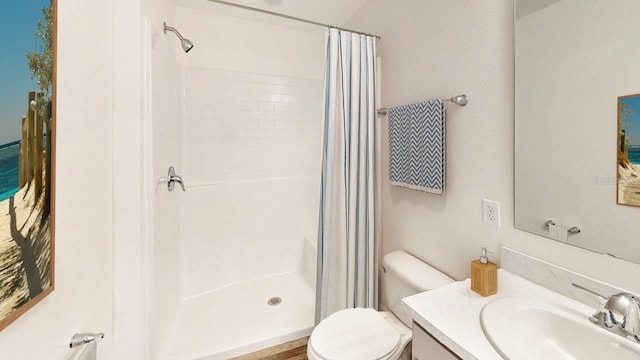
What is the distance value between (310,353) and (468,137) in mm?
1264

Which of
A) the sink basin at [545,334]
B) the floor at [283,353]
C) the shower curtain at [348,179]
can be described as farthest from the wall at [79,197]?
the sink basin at [545,334]

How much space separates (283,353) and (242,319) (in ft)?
1.47

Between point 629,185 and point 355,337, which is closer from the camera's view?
point 629,185

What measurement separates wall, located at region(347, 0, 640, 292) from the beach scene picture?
0.22 m

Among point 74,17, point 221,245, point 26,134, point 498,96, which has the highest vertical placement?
point 74,17

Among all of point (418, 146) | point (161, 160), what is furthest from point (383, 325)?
point (161, 160)

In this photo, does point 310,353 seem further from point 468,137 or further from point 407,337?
point 468,137

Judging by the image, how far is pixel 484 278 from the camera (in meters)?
0.96

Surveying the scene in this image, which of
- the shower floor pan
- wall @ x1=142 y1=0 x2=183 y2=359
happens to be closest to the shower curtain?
the shower floor pan

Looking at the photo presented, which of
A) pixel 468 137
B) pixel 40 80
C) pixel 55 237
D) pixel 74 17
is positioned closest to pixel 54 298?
pixel 55 237

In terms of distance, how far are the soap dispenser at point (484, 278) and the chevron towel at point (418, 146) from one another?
0.43m

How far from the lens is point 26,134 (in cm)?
51

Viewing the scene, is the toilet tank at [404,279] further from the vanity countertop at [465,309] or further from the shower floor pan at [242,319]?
the shower floor pan at [242,319]

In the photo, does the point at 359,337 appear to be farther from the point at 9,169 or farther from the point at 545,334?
the point at 9,169
